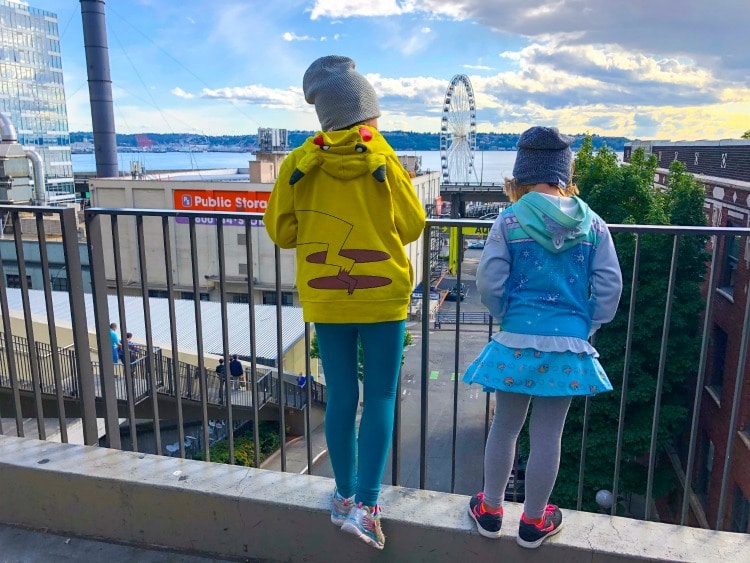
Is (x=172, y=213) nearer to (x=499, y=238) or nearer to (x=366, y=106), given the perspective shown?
(x=366, y=106)

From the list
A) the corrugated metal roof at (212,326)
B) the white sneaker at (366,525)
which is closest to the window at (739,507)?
the white sneaker at (366,525)

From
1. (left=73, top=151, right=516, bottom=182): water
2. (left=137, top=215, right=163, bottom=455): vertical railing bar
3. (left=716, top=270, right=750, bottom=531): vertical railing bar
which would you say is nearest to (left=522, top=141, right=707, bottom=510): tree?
(left=73, top=151, right=516, bottom=182): water

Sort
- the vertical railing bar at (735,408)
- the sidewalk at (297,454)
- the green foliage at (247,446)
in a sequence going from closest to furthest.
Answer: the vertical railing bar at (735,408) < the green foliage at (247,446) < the sidewalk at (297,454)

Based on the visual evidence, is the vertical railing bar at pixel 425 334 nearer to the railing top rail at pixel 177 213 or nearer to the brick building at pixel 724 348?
the railing top rail at pixel 177 213

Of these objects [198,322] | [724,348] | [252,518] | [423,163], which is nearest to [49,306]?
[198,322]

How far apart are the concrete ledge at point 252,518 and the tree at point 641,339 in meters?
7.76

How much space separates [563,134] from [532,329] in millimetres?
730

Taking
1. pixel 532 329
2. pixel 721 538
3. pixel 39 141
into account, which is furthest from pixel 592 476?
pixel 39 141

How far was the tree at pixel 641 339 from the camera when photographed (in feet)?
34.3

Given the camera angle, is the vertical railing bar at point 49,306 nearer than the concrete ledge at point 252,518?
No

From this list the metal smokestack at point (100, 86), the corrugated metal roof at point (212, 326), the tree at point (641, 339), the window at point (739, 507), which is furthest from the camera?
the metal smokestack at point (100, 86)

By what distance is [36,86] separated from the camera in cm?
7025

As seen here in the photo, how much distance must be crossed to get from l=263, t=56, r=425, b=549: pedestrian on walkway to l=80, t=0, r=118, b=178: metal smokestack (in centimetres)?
3661

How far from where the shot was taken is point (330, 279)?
204 centimetres
